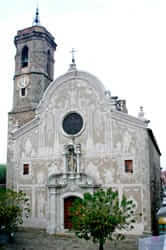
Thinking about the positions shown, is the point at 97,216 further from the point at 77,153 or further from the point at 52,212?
the point at 52,212

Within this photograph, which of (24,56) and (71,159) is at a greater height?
(24,56)

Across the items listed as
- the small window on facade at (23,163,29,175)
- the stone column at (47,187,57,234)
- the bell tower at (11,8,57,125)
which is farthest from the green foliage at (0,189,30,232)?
the bell tower at (11,8,57,125)

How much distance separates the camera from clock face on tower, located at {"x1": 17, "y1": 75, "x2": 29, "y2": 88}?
2502cm

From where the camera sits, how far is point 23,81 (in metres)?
25.2

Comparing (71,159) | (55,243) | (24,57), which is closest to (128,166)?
(71,159)

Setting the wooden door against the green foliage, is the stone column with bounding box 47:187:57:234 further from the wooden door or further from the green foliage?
the green foliage

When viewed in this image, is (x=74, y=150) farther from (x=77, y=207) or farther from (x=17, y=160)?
(x=77, y=207)

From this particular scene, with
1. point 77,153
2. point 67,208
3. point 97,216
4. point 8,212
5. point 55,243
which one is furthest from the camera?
point 77,153

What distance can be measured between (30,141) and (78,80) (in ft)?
19.6

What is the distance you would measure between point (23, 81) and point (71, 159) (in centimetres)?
943

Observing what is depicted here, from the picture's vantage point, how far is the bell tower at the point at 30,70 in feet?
80.5

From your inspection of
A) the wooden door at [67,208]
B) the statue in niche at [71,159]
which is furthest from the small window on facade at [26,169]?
the wooden door at [67,208]

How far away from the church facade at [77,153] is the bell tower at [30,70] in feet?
8.08

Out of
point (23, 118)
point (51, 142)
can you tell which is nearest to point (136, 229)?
point (51, 142)
